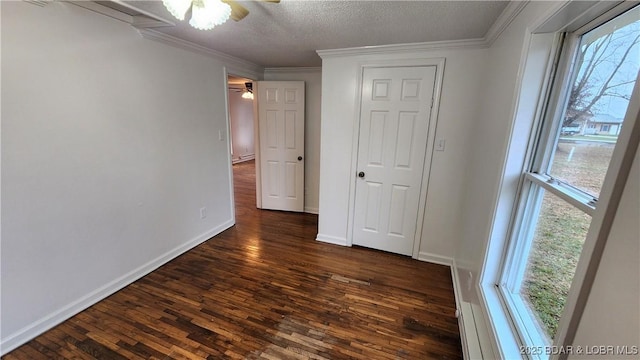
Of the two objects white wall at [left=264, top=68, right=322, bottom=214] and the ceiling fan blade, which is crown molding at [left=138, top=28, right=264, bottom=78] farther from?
the ceiling fan blade

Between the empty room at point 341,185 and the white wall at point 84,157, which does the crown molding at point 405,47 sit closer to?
the empty room at point 341,185

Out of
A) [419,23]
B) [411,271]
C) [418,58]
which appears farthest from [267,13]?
[411,271]

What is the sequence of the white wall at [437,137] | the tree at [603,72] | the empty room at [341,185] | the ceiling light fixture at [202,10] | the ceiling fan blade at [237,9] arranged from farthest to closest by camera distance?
the white wall at [437,137]
the ceiling fan blade at [237,9]
the ceiling light fixture at [202,10]
the empty room at [341,185]
the tree at [603,72]

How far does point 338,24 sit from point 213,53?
1.58 metres

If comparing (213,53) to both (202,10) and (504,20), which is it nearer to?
(202,10)

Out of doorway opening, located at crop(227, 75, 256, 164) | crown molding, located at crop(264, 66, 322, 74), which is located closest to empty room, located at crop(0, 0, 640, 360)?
crown molding, located at crop(264, 66, 322, 74)

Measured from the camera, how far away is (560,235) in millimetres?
1011

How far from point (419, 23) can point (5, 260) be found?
300 cm

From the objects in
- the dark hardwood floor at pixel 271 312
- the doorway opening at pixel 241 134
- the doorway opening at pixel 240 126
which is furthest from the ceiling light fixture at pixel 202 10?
the doorway opening at pixel 240 126

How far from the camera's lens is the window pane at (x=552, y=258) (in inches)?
36.3

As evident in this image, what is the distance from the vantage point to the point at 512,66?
4.53 ft

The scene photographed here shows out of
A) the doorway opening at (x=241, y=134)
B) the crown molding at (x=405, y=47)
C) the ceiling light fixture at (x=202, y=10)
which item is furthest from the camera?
the doorway opening at (x=241, y=134)

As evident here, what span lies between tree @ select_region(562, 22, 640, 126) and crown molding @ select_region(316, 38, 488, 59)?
118cm

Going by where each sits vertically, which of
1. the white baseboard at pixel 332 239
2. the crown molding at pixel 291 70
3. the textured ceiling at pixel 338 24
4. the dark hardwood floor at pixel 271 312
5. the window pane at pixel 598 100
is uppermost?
the crown molding at pixel 291 70
